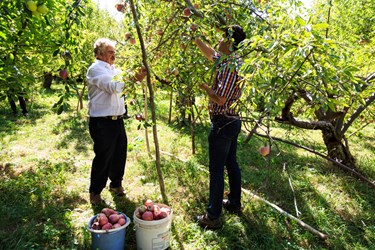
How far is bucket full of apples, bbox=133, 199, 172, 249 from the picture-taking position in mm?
2234

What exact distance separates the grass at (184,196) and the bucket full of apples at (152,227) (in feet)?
0.91

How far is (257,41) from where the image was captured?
1.64m

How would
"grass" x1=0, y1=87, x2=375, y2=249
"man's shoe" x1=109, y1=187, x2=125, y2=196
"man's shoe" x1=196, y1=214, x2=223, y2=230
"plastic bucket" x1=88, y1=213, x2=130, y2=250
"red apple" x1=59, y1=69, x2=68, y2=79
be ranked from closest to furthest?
"red apple" x1=59, y1=69, x2=68, y2=79 → "plastic bucket" x1=88, y1=213, x2=130, y2=250 → "grass" x1=0, y1=87, x2=375, y2=249 → "man's shoe" x1=196, y1=214, x2=223, y2=230 → "man's shoe" x1=109, y1=187, x2=125, y2=196

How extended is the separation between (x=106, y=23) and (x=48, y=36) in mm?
11559

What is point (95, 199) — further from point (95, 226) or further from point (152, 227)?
point (152, 227)

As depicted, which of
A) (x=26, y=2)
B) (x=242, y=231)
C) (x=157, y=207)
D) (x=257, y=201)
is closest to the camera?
(x=26, y=2)

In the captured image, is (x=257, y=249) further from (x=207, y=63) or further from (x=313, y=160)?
(x=313, y=160)

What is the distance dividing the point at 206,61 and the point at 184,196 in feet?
5.17

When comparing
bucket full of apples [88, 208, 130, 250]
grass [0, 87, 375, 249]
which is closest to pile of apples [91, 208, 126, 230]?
bucket full of apples [88, 208, 130, 250]

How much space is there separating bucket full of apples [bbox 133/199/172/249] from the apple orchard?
67cm

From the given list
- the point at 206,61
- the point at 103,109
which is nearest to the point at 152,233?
the point at 103,109

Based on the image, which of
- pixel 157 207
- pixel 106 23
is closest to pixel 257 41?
pixel 157 207

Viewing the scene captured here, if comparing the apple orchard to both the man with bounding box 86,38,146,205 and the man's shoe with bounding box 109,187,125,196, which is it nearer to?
the man with bounding box 86,38,146,205

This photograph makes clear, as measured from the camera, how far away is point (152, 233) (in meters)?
2.25
